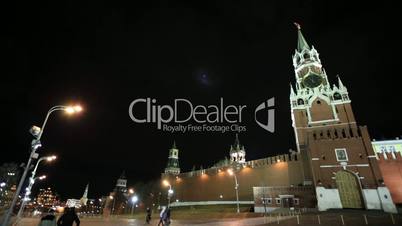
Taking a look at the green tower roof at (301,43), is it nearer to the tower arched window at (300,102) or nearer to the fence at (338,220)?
the tower arched window at (300,102)

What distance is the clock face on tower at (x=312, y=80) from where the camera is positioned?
47.4 meters

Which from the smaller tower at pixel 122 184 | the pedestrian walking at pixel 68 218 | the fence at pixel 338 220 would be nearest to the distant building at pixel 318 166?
the fence at pixel 338 220

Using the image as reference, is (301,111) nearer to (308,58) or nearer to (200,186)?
(308,58)

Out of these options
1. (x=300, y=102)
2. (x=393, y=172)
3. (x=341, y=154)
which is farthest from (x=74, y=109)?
(x=393, y=172)

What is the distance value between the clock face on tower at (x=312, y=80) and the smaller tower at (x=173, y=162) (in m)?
58.9

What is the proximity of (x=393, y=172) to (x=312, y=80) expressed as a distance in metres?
21.8

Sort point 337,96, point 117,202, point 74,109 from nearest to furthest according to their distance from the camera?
point 74,109
point 337,96
point 117,202

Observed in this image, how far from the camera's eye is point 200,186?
58.5 m

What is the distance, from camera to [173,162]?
301ft

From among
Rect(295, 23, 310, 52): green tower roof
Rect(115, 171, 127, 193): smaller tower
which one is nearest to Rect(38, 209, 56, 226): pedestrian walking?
Rect(295, 23, 310, 52): green tower roof

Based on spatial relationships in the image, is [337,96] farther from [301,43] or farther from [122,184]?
[122,184]

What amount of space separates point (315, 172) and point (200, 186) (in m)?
31.2

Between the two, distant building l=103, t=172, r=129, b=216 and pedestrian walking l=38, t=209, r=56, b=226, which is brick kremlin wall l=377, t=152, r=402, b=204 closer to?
pedestrian walking l=38, t=209, r=56, b=226

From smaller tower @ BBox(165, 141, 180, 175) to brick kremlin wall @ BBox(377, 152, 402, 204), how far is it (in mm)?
66234
